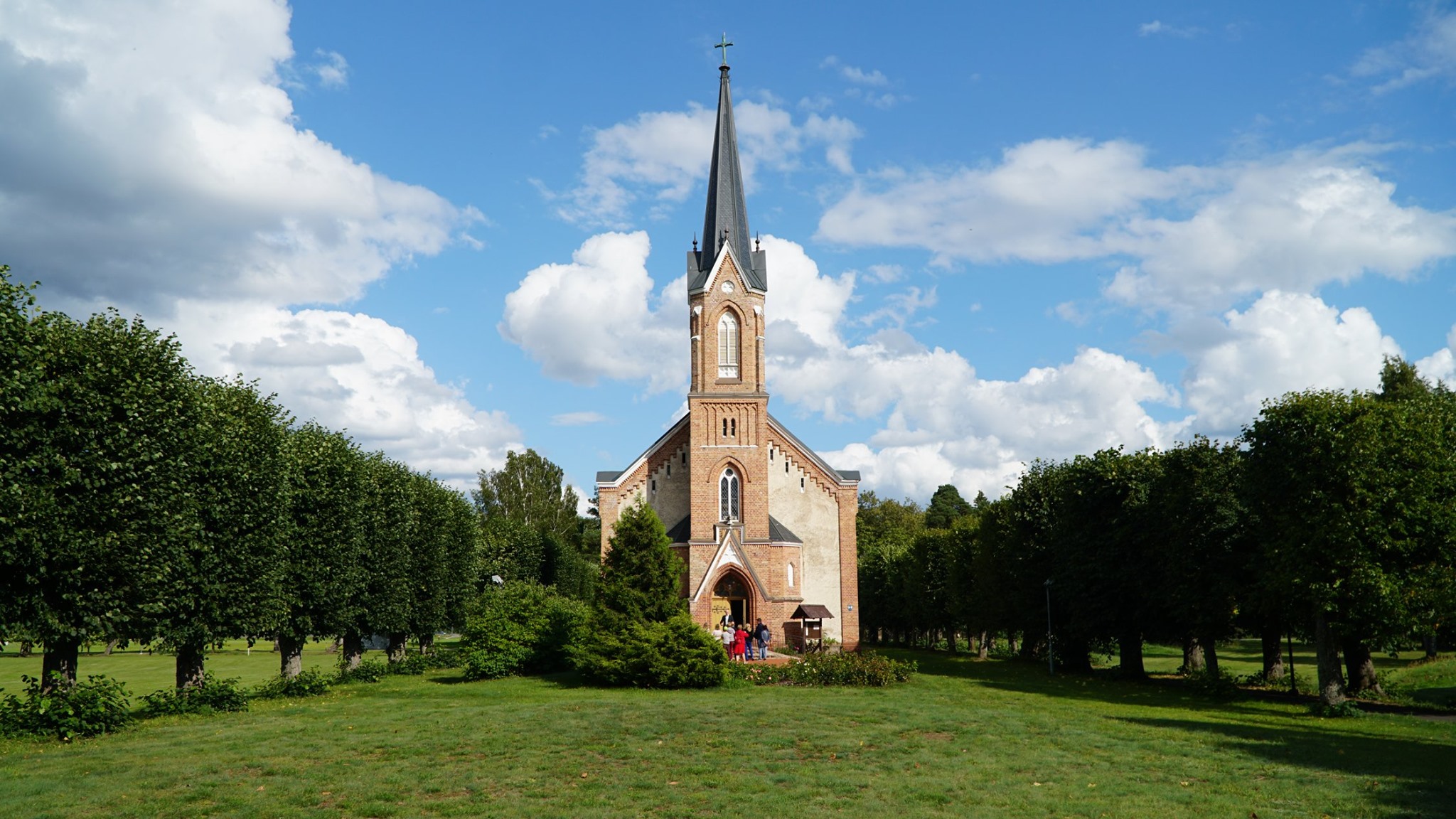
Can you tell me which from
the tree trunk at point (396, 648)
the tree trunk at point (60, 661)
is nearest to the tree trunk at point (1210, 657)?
the tree trunk at point (396, 648)

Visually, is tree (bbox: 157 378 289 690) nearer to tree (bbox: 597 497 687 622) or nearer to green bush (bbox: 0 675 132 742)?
green bush (bbox: 0 675 132 742)

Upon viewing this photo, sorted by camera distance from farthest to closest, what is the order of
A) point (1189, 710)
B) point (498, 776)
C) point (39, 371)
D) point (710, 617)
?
point (710, 617) → point (1189, 710) → point (39, 371) → point (498, 776)

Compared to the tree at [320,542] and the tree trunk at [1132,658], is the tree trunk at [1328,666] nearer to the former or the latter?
the tree trunk at [1132,658]

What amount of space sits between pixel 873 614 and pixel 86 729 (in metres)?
69.0

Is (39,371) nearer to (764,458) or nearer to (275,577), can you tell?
(275,577)

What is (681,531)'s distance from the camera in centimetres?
5241

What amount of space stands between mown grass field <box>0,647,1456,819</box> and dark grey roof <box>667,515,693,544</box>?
22670mm

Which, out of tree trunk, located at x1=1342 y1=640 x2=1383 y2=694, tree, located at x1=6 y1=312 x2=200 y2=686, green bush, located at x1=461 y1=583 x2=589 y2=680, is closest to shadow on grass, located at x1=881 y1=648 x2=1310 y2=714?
tree trunk, located at x1=1342 y1=640 x2=1383 y2=694

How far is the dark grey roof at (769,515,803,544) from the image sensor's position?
50.9m

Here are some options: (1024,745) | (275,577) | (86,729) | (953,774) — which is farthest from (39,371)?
(1024,745)

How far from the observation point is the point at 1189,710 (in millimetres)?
28734

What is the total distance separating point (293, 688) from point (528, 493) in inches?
2787

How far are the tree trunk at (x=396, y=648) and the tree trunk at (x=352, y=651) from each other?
374 centimetres

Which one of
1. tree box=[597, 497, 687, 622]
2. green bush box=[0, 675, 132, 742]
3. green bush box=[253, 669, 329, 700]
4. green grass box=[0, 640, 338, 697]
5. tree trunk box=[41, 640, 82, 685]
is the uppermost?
tree box=[597, 497, 687, 622]
